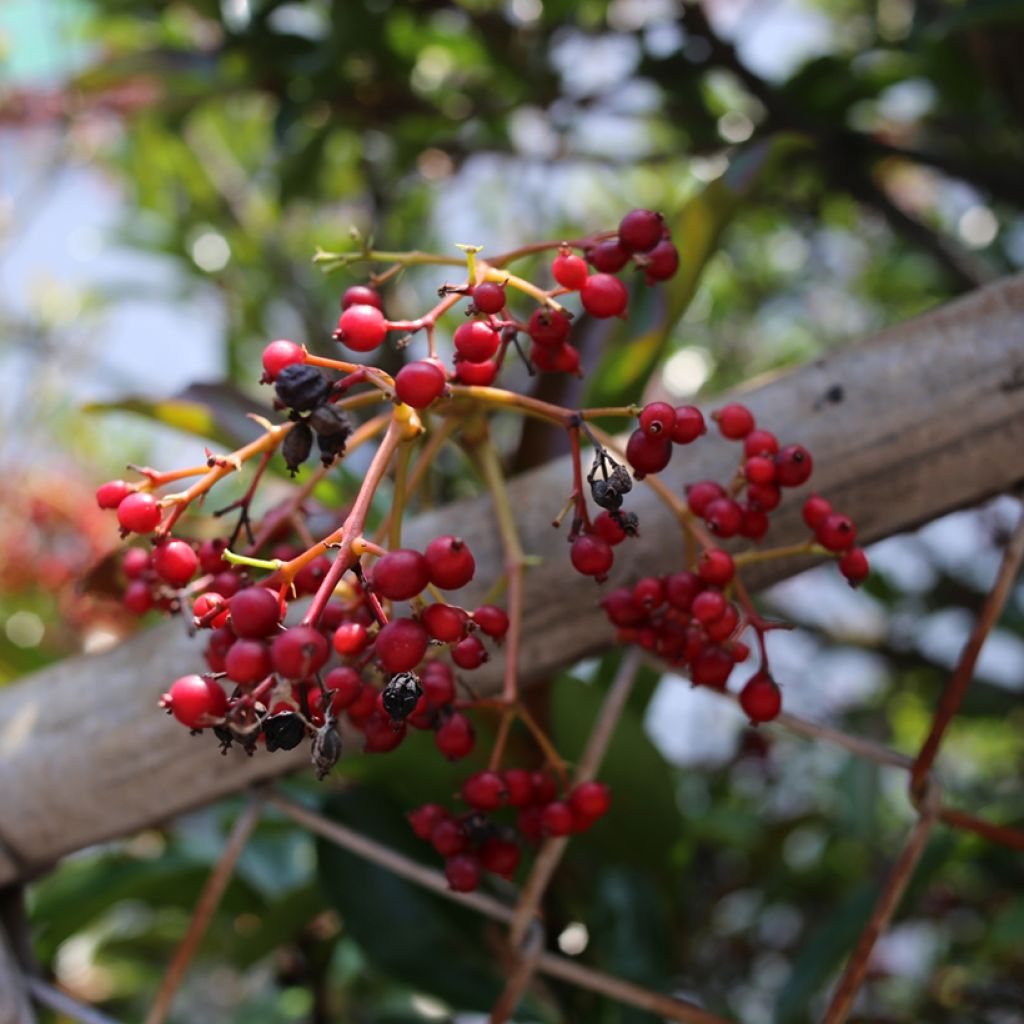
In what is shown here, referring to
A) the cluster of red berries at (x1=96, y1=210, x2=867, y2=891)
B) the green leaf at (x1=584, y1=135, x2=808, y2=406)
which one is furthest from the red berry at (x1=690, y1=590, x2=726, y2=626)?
the green leaf at (x1=584, y1=135, x2=808, y2=406)

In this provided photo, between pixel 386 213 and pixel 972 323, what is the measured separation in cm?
143

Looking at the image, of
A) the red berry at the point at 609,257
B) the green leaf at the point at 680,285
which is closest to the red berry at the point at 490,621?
the red berry at the point at 609,257

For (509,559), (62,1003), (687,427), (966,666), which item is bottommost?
(62,1003)

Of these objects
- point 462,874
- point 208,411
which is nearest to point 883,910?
point 462,874

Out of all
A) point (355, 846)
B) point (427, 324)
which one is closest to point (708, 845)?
point (355, 846)

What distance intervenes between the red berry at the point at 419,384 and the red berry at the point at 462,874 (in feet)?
0.89

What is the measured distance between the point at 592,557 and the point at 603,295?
0.50ft

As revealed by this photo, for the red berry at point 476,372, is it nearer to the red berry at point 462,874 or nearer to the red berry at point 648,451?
the red berry at point 648,451

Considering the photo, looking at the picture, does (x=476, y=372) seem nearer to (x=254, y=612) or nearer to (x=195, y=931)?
(x=254, y=612)

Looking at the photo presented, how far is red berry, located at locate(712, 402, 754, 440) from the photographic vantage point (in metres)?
0.65

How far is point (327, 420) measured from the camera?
49cm

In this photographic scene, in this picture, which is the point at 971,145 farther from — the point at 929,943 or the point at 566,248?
the point at 929,943

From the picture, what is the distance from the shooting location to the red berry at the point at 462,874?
0.61m

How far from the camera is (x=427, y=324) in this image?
0.56 m
